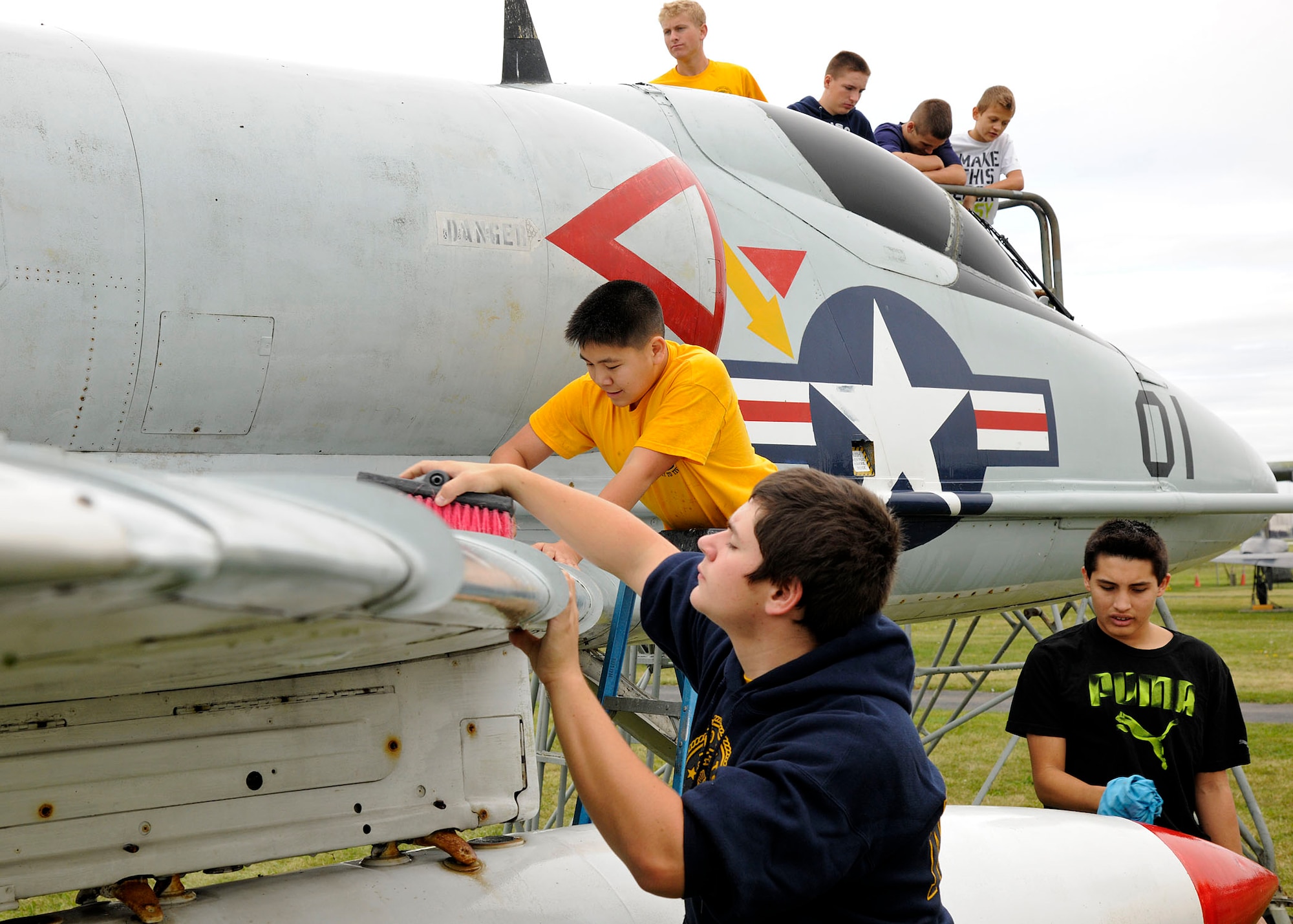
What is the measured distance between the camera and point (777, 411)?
14.2 feet

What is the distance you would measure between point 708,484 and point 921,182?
120 inches

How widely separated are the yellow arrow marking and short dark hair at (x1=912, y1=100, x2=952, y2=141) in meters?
2.74

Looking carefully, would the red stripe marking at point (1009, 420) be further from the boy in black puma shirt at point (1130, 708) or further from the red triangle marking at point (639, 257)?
the red triangle marking at point (639, 257)

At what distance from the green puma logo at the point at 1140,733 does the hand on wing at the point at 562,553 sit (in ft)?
6.93

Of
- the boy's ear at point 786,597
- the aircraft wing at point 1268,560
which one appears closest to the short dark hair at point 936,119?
the boy's ear at point 786,597

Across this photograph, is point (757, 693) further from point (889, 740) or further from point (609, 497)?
point (609, 497)

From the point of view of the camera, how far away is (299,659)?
1.58 m

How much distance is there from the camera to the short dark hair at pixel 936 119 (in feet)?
21.5

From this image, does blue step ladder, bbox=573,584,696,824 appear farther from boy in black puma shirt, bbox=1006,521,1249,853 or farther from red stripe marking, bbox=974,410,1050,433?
red stripe marking, bbox=974,410,1050,433

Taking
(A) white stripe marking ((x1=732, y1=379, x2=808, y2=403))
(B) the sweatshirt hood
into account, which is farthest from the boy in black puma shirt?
(B) the sweatshirt hood

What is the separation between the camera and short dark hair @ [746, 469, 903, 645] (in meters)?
1.85

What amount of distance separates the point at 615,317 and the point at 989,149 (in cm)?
568

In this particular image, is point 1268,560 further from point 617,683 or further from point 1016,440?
point 617,683

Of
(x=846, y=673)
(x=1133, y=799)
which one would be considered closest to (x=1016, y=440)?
(x=1133, y=799)
